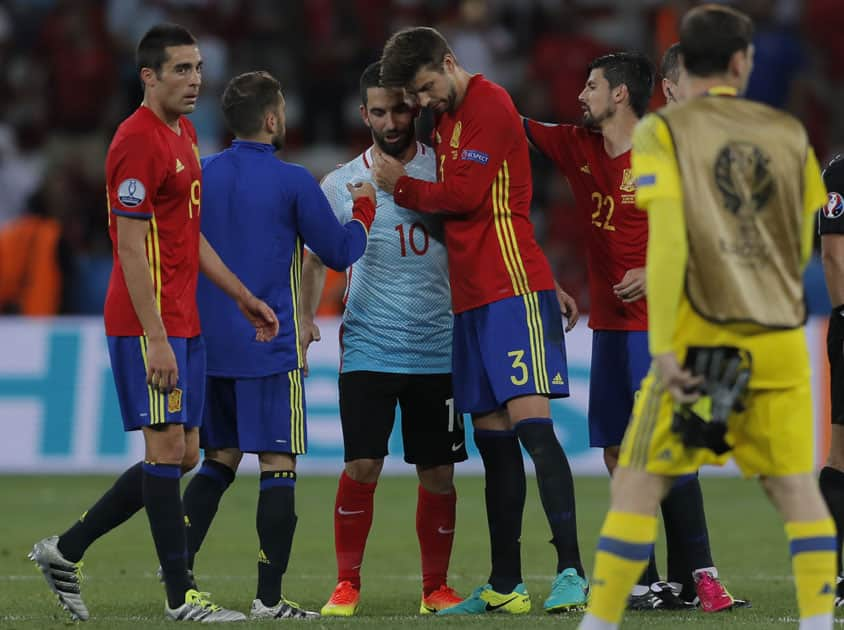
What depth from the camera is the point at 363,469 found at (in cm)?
699

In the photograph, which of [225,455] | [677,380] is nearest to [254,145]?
[225,455]

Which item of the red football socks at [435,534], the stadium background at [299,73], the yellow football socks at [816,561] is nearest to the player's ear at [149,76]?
the red football socks at [435,534]

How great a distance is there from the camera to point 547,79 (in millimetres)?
15883

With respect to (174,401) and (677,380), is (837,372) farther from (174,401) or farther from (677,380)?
(174,401)

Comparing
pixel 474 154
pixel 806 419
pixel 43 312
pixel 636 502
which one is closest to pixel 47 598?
pixel 474 154

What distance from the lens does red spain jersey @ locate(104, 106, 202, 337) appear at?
597 cm

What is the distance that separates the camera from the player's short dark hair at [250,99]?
261 inches

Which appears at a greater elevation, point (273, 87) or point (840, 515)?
point (273, 87)

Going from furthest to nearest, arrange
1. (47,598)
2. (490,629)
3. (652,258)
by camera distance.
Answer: (47,598) → (490,629) → (652,258)

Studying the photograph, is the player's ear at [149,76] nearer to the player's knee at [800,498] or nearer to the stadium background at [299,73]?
the player's knee at [800,498]

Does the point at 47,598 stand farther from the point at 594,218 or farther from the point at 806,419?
the point at 806,419

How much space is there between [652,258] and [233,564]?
428 cm

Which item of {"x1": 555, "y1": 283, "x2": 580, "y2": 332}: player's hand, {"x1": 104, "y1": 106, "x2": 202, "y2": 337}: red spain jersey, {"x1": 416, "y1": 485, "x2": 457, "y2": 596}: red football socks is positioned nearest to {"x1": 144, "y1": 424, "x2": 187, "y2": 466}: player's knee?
{"x1": 104, "y1": 106, "x2": 202, "y2": 337}: red spain jersey

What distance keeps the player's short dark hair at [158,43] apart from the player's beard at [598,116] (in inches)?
67.2
